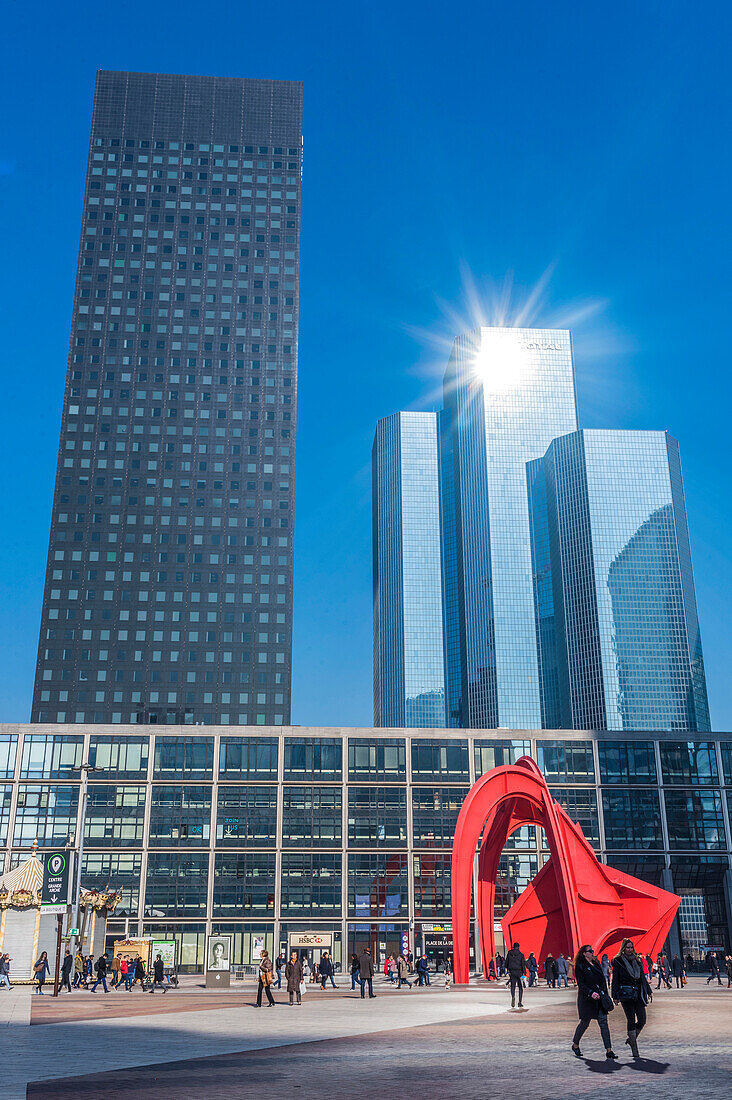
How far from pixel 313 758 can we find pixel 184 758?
1196 cm

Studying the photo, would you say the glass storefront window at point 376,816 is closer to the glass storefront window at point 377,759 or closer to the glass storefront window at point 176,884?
the glass storefront window at point 377,759

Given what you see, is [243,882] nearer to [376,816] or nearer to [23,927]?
[376,816]

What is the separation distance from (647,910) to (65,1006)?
29.3m

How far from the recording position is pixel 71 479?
14250 centimetres

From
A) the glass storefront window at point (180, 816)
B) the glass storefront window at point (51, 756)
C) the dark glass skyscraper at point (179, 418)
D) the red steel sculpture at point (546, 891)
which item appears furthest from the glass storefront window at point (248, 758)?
the red steel sculpture at point (546, 891)

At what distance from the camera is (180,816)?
90812mm

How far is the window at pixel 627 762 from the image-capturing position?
314 ft

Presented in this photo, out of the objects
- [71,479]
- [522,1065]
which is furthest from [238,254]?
[522,1065]

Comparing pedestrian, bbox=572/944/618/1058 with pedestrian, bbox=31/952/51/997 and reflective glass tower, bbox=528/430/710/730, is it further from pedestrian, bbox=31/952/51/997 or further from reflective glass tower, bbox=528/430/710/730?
reflective glass tower, bbox=528/430/710/730

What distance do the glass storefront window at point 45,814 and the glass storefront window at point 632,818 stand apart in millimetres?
49374

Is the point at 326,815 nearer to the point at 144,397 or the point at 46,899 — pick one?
the point at 46,899

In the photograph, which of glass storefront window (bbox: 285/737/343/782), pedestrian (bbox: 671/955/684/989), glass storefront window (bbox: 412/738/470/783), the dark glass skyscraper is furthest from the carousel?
the dark glass skyscraper

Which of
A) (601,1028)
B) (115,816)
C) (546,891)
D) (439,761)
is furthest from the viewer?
(439,761)

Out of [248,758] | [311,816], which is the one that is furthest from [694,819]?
[248,758]
